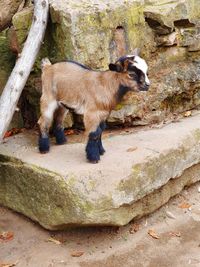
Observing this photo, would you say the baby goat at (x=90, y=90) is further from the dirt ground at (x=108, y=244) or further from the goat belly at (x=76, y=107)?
the dirt ground at (x=108, y=244)

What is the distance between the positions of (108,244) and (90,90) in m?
1.89

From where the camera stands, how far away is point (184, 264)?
538 centimetres

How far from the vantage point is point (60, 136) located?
6391mm

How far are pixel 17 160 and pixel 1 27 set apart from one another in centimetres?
274

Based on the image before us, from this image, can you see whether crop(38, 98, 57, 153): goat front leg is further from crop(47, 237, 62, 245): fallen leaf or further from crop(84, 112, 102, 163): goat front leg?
→ crop(47, 237, 62, 245): fallen leaf

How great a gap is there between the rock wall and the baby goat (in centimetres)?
68

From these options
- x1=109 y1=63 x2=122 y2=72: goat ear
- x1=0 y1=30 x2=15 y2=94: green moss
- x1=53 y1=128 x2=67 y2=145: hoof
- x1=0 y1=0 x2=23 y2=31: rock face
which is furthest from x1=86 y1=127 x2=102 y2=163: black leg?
x1=0 y1=0 x2=23 y2=31: rock face

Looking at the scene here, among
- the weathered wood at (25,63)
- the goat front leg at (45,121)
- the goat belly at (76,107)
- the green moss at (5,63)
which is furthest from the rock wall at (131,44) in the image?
the goat belly at (76,107)

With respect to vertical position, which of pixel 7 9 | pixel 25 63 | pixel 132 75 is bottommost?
pixel 25 63

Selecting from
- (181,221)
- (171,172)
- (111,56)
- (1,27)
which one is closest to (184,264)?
(181,221)

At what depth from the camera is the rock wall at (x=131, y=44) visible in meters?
6.55

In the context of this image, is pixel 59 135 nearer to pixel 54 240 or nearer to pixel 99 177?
pixel 99 177

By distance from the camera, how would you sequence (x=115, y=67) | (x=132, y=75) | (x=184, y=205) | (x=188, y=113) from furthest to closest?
(x=188, y=113), (x=184, y=205), (x=115, y=67), (x=132, y=75)

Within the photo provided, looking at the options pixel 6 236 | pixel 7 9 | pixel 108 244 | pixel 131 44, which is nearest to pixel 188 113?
pixel 131 44
